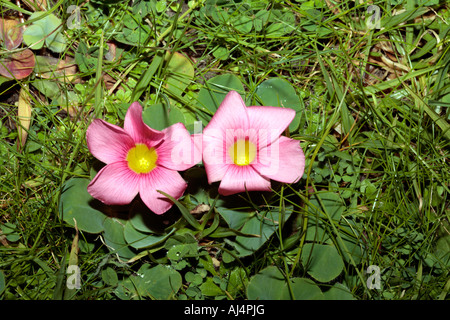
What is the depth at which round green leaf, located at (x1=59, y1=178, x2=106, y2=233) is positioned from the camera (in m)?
1.66

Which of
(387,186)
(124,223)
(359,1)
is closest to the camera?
(124,223)

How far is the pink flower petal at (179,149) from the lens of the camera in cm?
156

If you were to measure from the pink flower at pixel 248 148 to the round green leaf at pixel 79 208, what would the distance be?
48 centimetres

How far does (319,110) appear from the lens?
74.7 inches

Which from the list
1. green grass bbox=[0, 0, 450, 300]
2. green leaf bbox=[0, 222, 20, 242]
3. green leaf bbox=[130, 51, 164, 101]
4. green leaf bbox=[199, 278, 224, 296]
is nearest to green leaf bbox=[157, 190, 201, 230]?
green grass bbox=[0, 0, 450, 300]

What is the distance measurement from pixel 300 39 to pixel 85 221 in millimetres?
1203

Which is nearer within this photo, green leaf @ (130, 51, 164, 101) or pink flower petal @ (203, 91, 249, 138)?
pink flower petal @ (203, 91, 249, 138)

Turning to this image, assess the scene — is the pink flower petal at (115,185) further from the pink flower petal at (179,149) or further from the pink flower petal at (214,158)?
the pink flower petal at (214,158)

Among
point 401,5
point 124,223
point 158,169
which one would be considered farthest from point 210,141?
point 401,5

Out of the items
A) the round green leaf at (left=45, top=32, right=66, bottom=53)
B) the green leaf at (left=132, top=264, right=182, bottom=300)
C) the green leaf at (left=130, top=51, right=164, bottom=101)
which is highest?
the round green leaf at (left=45, top=32, right=66, bottom=53)

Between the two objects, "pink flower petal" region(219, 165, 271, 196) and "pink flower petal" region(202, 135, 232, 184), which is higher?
"pink flower petal" region(202, 135, 232, 184)

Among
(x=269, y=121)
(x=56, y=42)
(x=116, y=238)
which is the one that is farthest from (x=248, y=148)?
(x=56, y=42)

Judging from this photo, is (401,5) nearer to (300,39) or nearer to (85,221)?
(300,39)

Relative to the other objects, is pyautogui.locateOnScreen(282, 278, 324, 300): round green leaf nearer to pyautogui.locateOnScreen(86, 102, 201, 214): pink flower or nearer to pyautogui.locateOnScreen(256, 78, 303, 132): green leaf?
pyautogui.locateOnScreen(86, 102, 201, 214): pink flower
